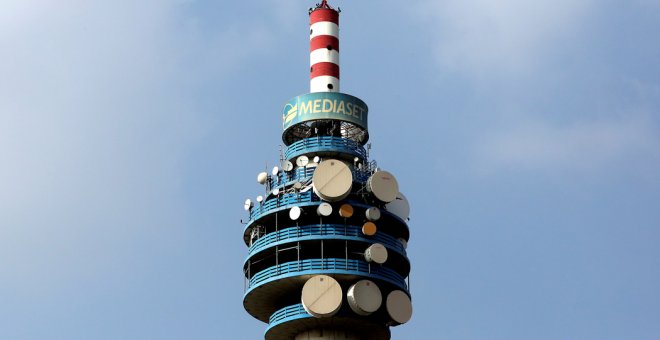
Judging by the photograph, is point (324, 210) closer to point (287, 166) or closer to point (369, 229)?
point (369, 229)

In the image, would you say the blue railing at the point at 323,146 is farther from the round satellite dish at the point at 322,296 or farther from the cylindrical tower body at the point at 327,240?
the round satellite dish at the point at 322,296

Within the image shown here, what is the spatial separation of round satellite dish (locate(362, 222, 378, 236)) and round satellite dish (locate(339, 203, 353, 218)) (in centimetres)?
143

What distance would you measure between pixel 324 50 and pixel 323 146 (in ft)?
31.3

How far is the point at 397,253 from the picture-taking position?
372ft

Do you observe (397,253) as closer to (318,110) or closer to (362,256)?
(362,256)

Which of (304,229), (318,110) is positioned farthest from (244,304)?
(318,110)

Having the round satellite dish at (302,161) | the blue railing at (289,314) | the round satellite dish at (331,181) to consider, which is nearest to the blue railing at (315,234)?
the round satellite dish at (331,181)

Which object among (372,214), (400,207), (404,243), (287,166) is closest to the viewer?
(372,214)

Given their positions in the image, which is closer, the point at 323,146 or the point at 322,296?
the point at 322,296

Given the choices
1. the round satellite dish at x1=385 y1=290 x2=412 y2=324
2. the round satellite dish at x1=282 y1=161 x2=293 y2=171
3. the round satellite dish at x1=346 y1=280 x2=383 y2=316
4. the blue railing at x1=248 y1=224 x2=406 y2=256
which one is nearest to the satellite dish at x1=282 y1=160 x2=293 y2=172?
the round satellite dish at x1=282 y1=161 x2=293 y2=171

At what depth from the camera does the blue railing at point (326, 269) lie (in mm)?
109562

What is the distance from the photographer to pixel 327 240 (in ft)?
363

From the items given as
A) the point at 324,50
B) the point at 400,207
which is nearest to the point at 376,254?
the point at 400,207

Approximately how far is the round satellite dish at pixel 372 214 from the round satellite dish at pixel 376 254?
2276 millimetres
